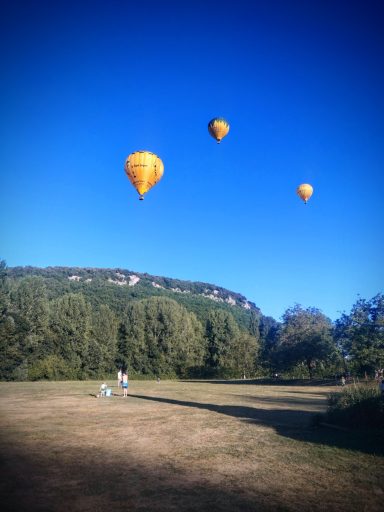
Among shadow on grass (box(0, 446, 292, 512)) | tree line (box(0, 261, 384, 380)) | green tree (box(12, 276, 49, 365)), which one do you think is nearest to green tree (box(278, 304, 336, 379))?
tree line (box(0, 261, 384, 380))

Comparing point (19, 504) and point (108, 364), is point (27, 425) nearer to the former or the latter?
point (19, 504)

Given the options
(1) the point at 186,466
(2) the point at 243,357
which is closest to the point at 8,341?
(2) the point at 243,357

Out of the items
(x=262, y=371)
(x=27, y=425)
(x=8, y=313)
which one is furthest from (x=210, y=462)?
(x=262, y=371)

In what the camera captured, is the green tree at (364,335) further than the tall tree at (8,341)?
No

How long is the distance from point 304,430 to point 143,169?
19.6 m

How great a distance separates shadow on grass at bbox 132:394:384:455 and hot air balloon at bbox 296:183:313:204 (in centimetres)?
2502

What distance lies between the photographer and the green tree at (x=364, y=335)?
40781 millimetres

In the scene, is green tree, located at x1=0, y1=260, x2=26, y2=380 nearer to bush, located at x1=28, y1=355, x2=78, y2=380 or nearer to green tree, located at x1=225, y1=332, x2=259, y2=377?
bush, located at x1=28, y1=355, x2=78, y2=380

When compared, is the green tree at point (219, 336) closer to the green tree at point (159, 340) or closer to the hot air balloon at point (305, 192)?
the green tree at point (159, 340)

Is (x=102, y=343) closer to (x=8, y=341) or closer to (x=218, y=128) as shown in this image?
(x=8, y=341)

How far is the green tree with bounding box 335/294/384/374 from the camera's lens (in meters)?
40.8

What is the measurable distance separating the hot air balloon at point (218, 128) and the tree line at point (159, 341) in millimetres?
27322

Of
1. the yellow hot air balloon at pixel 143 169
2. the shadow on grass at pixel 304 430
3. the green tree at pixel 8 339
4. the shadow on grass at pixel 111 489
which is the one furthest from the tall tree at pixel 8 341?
the shadow on grass at pixel 111 489

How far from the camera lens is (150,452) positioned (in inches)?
421
